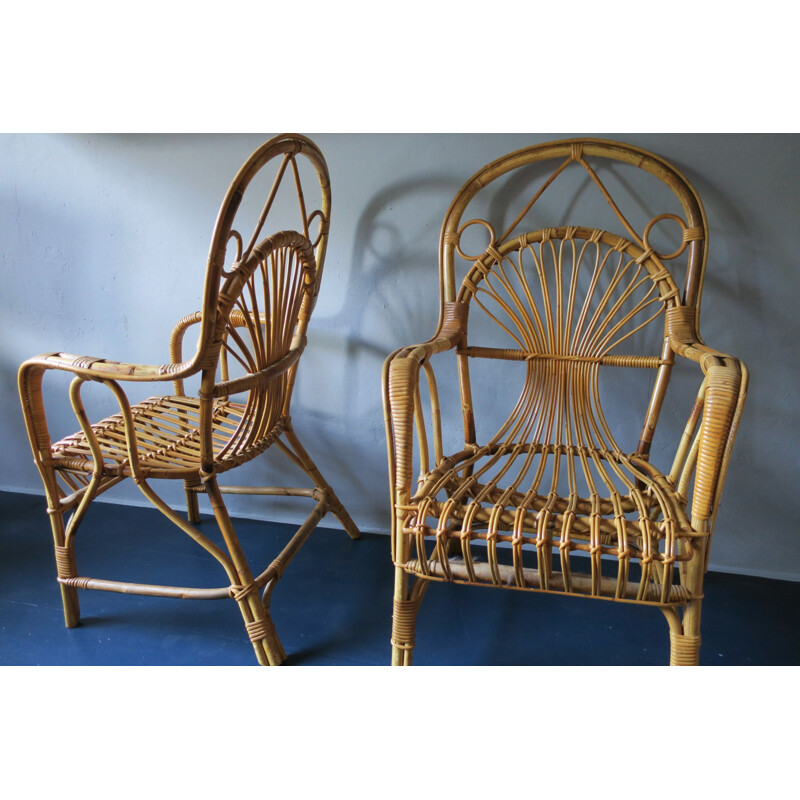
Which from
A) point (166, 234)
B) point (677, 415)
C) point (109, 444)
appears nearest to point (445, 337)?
point (677, 415)

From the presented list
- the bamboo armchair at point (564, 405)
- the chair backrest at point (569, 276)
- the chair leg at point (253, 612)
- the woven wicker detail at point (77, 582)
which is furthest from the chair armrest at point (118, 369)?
the chair backrest at point (569, 276)

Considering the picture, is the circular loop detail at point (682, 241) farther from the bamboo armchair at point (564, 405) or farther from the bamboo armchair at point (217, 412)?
the bamboo armchair at point (217, 412)

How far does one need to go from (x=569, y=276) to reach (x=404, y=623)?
102cm

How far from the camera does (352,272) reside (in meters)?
1.96

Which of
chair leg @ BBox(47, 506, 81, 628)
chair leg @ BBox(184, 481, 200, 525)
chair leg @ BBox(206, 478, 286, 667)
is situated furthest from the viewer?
chair leg @ BBox(184, 481, 200, 525)

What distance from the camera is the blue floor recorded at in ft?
5.21

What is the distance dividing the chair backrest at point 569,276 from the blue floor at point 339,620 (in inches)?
18.3

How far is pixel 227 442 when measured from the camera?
61.0 inches

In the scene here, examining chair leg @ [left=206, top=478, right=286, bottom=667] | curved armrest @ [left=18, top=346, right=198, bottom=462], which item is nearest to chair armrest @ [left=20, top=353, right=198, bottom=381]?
curved armrest @ [left=18, top=346, right=198, bottom=462]

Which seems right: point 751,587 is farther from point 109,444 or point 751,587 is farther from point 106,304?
point 106,304

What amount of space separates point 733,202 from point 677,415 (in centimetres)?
57

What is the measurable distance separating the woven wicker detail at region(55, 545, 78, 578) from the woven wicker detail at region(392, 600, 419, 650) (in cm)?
84

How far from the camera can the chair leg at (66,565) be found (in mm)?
1604

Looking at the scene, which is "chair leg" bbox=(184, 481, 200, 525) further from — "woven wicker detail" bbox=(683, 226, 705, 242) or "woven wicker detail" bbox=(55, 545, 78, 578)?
"woven wicker detail" bbox=(683, 226, 705, 242)
